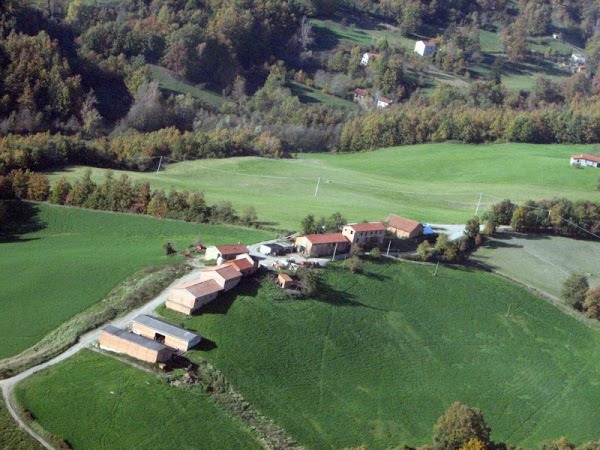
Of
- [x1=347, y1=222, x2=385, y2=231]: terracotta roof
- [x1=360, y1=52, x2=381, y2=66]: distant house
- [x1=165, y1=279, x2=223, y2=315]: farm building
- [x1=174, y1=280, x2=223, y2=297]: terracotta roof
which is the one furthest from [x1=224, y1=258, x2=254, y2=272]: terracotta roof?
[x1=360, y1=52, x2=381, y2=66]: distant house

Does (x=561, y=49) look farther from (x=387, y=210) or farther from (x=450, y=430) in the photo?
(x=450, y=430)


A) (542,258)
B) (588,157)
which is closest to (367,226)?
(542,258)

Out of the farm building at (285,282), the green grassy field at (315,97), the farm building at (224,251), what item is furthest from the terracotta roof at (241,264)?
the green grassy field at (315,97)

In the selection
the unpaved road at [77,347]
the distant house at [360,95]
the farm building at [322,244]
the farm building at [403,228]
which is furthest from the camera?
the distant house at [360,95]

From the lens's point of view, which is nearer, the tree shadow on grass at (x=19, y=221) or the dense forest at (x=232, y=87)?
the tree shadow on grass at (x=19, y=221)

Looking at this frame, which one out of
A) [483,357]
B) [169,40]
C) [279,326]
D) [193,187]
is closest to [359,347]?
[279,326]

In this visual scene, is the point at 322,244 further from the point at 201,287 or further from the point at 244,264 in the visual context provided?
the point at 201,287

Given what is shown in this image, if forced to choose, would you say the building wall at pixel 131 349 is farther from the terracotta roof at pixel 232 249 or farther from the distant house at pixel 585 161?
the distant house at pixel 585 161
